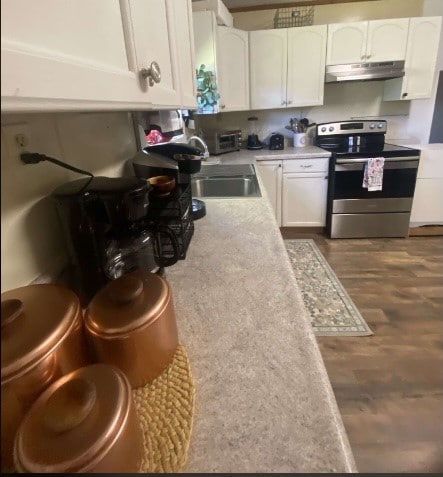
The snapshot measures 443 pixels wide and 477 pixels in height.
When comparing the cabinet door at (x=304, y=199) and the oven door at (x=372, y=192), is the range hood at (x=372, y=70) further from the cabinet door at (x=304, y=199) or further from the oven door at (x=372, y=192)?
the cabinet door at (x=304, y=199)

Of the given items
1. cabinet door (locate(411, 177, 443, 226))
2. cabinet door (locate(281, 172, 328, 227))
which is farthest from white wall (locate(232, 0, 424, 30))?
cabinet door (locate(411, 177, 443, 226))

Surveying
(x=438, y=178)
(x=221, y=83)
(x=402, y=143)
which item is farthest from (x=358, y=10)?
(x=438, y=178)

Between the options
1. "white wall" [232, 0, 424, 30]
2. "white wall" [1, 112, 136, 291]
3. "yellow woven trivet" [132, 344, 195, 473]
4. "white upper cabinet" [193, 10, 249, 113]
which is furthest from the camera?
"white wall" [232, 0, 424, 30]

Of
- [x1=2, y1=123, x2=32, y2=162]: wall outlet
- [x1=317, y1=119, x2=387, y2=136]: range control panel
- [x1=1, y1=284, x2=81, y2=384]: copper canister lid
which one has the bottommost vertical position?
[x1=1, y1=284, x2=81, y2=384]: copper canister lid

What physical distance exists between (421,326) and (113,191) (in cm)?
206

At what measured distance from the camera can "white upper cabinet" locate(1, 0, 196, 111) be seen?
0.28 metres

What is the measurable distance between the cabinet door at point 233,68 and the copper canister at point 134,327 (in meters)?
2.84

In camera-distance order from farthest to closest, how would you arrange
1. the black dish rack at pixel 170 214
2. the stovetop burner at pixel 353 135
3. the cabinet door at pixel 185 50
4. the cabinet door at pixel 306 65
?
the stovetop burner at pixel 353 135, the cabinet door at pixel 306 65, the cabinet door at pixel 185 50, the black dish rack at pixel 170 214

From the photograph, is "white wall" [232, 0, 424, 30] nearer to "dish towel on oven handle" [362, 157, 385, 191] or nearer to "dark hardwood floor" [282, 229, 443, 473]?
"dish towel on oven handle" [362, 157, 385, 191]

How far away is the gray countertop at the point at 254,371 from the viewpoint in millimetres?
410

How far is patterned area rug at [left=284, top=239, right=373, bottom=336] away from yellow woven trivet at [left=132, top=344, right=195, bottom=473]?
155cm

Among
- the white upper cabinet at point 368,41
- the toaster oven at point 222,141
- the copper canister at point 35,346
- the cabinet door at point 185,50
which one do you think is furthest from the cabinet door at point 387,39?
the copper canister at point 35,346

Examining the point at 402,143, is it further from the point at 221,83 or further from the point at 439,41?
the point at 221,83

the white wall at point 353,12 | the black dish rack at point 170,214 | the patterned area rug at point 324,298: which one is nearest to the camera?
the black dish rack at point 170,214
